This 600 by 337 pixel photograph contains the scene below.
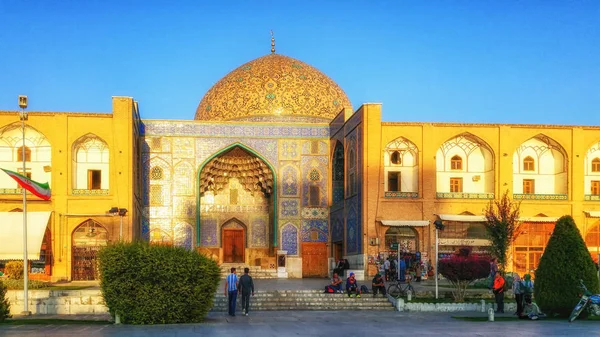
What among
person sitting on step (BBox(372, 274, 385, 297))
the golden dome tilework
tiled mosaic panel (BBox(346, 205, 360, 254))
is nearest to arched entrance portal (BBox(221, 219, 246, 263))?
the golden dome tilework

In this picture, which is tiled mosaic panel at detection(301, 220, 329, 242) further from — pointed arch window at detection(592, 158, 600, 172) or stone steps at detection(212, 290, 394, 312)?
stone steps at detection(212, 290, 394, 312)

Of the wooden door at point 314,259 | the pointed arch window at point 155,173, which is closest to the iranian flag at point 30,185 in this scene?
the pointed arch window at point 155,173

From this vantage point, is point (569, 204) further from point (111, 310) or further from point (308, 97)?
point (111, 310)

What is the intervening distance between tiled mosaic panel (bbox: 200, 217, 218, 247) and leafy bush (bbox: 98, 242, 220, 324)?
16.8 m

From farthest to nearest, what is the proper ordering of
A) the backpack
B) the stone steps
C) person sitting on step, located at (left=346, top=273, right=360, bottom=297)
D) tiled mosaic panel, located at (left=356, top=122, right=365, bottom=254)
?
tiled mosaic panel, located at (left=356, top=122, right=365, bottom=254), person sitting on step, located at (left=346, top=273, right=360, bottom=297), the stone steps, the backpack

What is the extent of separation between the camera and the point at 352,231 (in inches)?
1102

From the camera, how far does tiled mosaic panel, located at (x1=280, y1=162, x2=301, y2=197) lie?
31.0 metres

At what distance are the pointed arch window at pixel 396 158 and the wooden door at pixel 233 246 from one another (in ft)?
24.9

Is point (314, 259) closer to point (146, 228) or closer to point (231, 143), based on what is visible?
point (231, 143)

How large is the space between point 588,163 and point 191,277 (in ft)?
60.8

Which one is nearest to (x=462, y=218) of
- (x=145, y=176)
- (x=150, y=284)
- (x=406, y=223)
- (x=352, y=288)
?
(x=406, y=223)

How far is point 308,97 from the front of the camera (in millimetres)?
33250

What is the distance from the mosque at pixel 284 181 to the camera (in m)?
26.5

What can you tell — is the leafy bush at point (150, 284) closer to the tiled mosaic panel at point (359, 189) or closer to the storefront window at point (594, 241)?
the tiled mosaic panel at point (359, 189)
